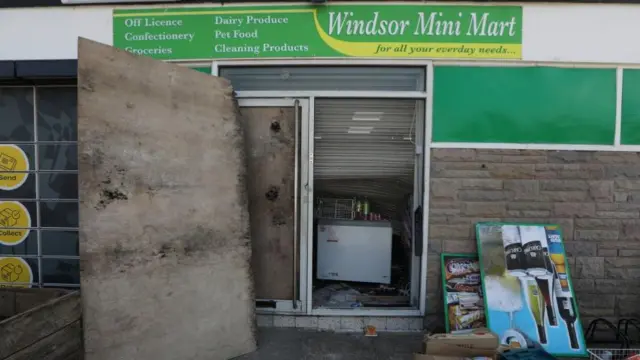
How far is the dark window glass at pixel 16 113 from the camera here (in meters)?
4.52

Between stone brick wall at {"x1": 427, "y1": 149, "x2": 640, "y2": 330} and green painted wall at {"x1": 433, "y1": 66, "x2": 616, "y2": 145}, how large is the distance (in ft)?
0.57

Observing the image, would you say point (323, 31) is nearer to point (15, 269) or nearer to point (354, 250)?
point (354, 250)

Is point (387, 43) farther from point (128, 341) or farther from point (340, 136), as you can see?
point (128, 341)

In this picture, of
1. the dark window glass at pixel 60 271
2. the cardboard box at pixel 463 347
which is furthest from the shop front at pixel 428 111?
the dark window glass at pixel 60 271

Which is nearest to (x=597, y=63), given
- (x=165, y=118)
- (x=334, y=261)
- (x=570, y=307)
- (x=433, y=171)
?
(x=433, y=171)

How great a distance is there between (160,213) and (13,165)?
7.92 ft

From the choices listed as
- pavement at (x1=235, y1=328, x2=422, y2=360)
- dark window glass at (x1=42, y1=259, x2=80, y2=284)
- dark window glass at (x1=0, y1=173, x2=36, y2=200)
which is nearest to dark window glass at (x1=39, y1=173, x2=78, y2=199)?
dark window glass at (x1=0, y1=173, x2=36, y2=200)

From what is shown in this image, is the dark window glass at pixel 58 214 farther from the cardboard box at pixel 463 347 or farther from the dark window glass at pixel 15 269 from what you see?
the cardboard box at pixel 463 347

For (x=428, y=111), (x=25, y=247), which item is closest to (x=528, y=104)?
(x=428, y=111)

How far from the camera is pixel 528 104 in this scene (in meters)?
4.07

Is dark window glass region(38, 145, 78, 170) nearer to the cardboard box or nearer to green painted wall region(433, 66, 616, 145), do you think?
green painted wall region(433, 66, 616, 145)

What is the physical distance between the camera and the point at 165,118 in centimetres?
338

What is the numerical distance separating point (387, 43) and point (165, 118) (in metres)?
2.18

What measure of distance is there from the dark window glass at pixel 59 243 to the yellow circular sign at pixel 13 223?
0.20 meters
